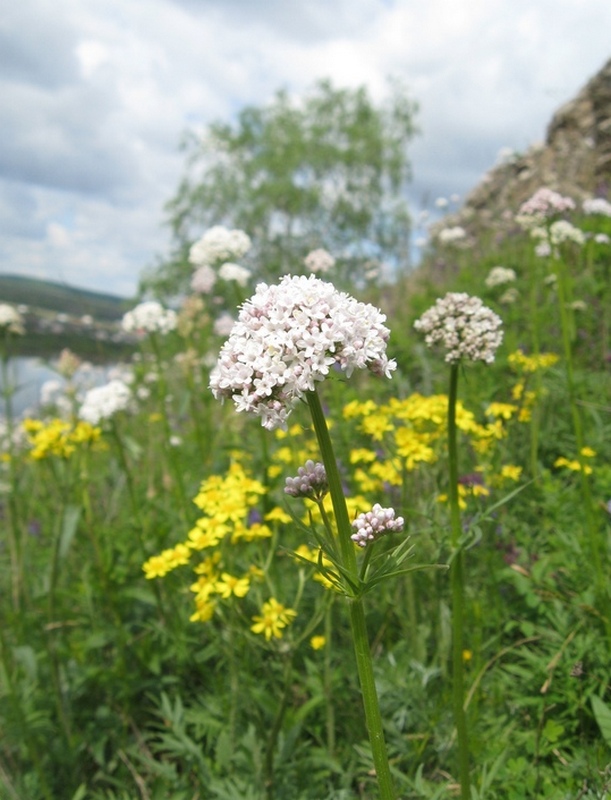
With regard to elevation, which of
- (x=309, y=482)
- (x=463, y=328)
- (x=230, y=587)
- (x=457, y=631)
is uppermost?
(x=463, y=328)

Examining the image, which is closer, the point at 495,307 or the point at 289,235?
the point at 495,307

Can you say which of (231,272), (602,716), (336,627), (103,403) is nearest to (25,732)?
(336,627)

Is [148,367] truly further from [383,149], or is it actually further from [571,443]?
[383,149]

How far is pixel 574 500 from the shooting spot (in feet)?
10.7

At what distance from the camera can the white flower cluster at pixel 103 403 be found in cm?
378

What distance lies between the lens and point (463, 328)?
2.12 metres

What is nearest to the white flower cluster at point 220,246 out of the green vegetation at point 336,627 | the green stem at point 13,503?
the green vegetation at point 336,627

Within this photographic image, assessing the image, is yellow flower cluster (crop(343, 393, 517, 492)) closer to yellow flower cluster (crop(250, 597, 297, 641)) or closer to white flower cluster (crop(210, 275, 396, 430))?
yellow flower cluster (crop(250, 597, 297, 641))

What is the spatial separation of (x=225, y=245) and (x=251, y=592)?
9.32 feet

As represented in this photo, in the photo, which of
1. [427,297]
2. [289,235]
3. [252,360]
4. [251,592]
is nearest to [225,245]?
[251,592]

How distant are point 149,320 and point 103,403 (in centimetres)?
94

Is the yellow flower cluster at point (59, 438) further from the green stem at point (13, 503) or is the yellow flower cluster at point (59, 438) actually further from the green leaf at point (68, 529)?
the green leaf at point (68, 529)

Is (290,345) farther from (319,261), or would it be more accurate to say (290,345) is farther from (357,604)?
(319,261)

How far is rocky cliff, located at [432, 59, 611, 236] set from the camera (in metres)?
9.95
